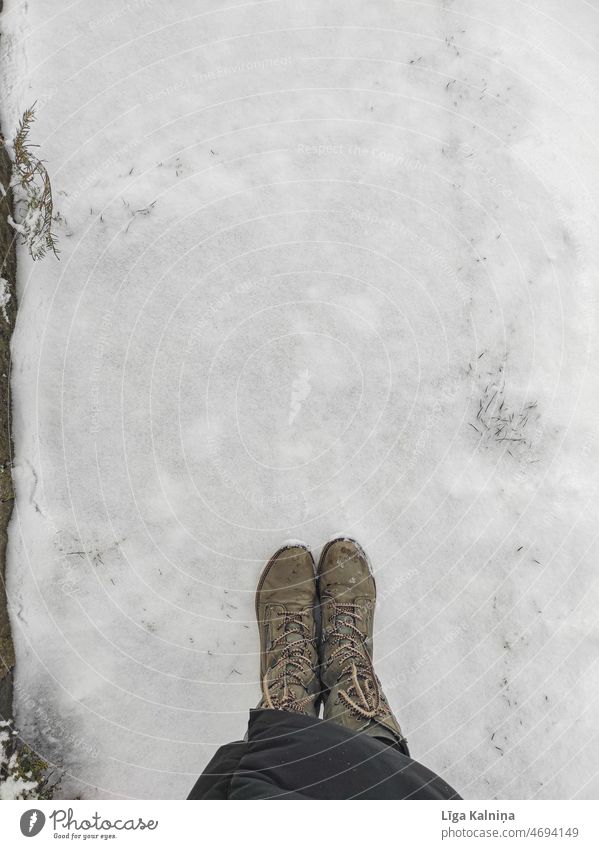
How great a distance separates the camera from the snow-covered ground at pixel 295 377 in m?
4.43

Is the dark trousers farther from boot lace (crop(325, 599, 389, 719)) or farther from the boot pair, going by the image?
the boot pair

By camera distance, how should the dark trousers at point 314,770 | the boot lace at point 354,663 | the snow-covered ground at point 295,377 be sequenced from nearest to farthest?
1. the dark trousers at point 314,770
2. the boot lace at point 354,663
3. the snow-covered ground at point 295,377

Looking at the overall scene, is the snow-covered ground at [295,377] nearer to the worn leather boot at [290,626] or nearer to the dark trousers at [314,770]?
the worn leather boot at [290,626]

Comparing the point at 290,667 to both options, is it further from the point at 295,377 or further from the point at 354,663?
the point at 295,377

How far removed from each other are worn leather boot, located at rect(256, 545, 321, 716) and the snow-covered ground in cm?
19

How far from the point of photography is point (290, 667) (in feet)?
14.6

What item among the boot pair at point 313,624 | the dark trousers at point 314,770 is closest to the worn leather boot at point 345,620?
the boot pair at point 313,624

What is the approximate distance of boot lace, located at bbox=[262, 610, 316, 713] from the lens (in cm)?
423

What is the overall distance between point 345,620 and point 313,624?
302mm

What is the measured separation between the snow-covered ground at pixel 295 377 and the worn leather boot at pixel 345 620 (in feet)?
0.56

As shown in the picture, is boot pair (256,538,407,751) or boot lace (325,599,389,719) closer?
boot lace (325,599,389,719)

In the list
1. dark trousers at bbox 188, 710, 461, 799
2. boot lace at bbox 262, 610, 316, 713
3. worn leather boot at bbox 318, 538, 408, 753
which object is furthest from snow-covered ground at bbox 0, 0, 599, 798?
dark trousers at bbox 188, 710, 461, 799
